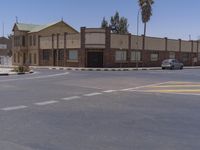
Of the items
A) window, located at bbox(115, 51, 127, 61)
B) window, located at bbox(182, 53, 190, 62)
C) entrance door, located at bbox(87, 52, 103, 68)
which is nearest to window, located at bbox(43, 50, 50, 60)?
entrance door, located at bbox(87, 52, 103, 68)

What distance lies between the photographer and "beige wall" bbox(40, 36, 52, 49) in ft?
215

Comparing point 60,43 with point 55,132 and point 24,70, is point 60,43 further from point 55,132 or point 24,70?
point 55,132

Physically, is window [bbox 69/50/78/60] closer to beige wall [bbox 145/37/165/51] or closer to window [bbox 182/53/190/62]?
beige wall [bbox 145/37/165/51]

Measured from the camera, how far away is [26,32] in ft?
241

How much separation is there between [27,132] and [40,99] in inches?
252

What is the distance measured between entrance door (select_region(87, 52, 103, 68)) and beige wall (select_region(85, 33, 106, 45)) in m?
1.77

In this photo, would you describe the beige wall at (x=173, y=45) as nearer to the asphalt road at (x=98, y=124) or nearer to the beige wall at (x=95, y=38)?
the beige wall at (x=95, y=38)

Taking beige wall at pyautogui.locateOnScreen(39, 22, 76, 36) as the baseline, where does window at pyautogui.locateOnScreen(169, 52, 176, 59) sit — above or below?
below

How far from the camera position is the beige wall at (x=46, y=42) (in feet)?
215

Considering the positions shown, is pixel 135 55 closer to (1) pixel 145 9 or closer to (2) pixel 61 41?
(2) pixel 61 41

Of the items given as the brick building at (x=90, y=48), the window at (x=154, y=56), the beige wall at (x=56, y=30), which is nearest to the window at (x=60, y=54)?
the brick building at (x=90, y=48)

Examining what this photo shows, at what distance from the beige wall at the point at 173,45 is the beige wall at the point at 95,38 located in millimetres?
17967

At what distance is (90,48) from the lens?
57.7m

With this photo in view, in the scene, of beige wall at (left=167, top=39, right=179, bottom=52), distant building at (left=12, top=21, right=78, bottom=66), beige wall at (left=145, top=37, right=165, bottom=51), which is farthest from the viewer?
beige wall at (left=167, top=39, right=179, bottom=52)
